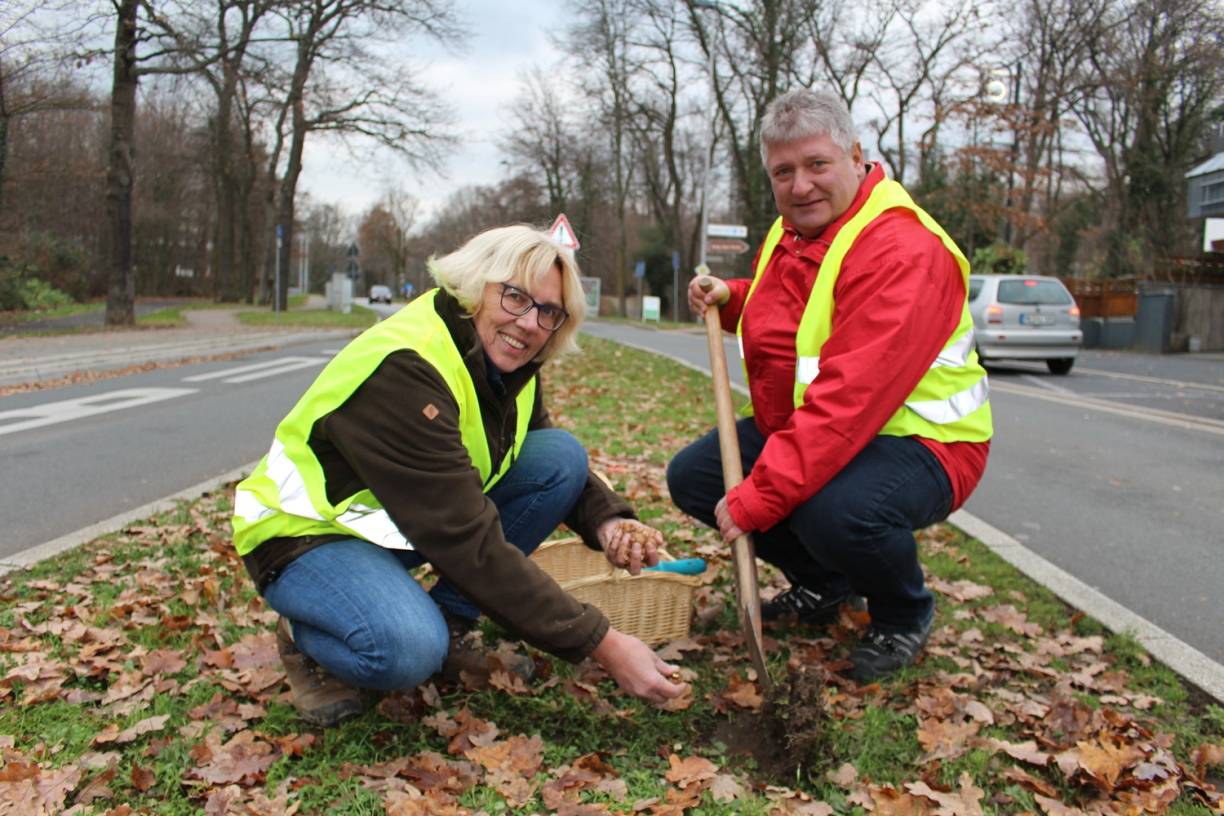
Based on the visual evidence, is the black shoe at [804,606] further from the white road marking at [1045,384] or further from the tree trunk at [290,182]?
the tree trunk at [290,182]

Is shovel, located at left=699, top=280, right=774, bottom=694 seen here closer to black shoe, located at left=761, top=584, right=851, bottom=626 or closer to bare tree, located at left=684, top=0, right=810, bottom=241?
black shoe, located at left=761, top=584, right=851, bottom=626

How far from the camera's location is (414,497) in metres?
2.22

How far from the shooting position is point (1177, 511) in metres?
5.51

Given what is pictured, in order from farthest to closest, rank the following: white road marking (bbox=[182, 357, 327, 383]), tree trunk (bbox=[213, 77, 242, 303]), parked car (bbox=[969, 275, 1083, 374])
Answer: tree trunk (bbox=[213, 77, 242, 303])
parked car (bbox=[969, 275, 1083, 374])
white road marking (bbox=[182, 357, 327, 383])

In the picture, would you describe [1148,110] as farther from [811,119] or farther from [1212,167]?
[811,119]

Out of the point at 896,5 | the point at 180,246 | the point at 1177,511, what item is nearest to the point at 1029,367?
the point at 1177,511

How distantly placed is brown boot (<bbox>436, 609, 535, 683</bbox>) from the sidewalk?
32.6 ft

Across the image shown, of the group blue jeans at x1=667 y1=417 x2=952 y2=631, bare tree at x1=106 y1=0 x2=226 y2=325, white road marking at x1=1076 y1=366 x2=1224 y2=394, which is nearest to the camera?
blue jeans at x1=667 y1=417 x2=952 y2=631

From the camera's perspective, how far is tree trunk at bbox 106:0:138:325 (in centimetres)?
1809

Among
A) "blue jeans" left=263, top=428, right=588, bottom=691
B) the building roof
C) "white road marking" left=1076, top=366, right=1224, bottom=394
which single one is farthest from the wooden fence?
"blue jeans" left=263, top=428, right=588, bottom=691

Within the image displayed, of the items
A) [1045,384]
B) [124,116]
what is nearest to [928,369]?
[1045,384]

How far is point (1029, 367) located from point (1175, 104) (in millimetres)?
17863

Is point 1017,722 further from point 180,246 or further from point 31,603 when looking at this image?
point 180,246

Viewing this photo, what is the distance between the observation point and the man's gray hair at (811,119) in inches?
114
